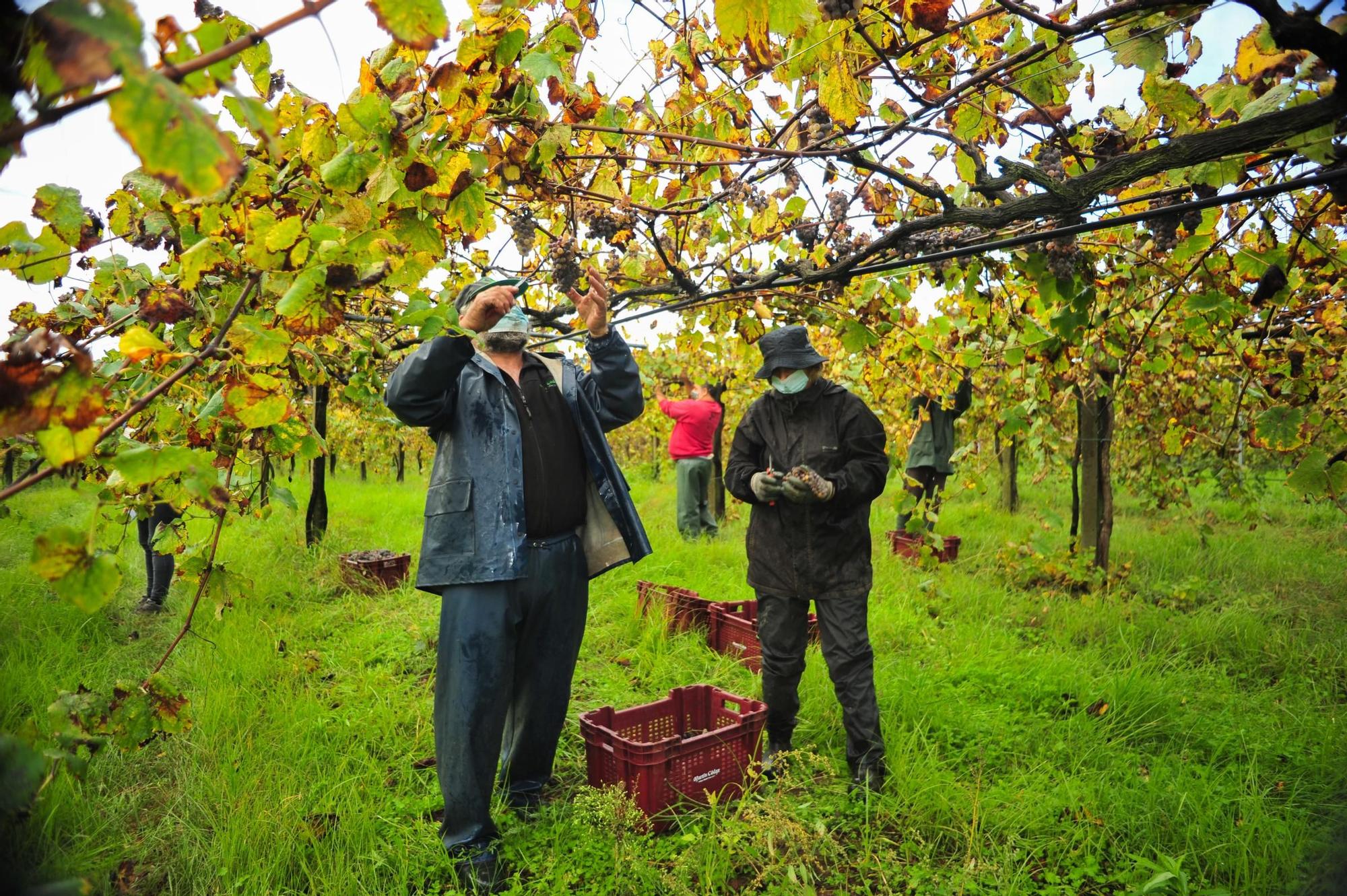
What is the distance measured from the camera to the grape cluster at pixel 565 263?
2.23m

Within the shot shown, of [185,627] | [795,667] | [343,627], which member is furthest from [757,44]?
[343,627]

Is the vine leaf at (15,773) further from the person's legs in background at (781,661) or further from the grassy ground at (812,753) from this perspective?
the person's legs in background at (781,661)

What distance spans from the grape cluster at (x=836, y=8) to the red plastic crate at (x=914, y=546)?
5.27 metres

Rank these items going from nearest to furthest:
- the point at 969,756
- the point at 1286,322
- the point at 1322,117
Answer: the point at 1322,117
the point at 969,756
the point at 1286,322

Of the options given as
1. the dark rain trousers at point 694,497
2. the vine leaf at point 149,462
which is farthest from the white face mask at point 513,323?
the dark rain trousers at point 694,497

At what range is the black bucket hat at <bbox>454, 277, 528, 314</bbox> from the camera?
2.26 meters

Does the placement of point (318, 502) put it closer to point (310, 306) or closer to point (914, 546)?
point (914, 546)

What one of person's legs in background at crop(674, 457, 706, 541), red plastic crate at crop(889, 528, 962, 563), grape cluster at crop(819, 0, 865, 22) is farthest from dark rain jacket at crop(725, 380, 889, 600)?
person's legs in background at crop(674, 457, 706, 541)

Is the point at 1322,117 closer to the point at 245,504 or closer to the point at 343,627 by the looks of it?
the point at 245,504

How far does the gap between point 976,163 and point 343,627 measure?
14.8 feet

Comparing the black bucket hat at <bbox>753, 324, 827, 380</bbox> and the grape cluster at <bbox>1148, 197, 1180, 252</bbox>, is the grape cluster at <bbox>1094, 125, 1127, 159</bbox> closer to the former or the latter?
the grape cluster at <bbox>1148, 197, 1180, 252</bbox>

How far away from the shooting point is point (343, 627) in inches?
185

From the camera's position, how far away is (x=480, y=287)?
7.74 feet

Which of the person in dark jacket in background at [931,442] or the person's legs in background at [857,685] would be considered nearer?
the person's legs in background at [857,685]
